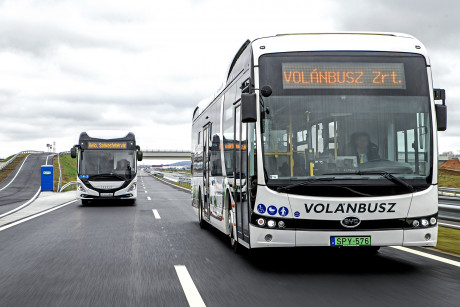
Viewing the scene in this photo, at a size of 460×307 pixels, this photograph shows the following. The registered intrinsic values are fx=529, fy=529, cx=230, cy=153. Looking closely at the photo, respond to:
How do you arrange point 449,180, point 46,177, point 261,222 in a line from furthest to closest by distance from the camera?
point 449,180
point 46,177
point 261,222

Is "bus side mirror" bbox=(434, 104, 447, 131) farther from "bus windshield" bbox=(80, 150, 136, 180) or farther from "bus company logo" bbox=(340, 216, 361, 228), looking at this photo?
"bus windshield" bbox=(80, 150, 136, 180)

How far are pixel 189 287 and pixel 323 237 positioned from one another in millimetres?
1835

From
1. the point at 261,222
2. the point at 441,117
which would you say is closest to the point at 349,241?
the point at 261,222

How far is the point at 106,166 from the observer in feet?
71.6

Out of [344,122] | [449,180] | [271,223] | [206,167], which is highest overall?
[344,122]

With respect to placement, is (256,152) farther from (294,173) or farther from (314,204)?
(314,204)

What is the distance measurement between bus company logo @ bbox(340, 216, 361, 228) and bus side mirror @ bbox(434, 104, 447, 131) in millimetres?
1712

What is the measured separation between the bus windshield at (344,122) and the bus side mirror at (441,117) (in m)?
0.17

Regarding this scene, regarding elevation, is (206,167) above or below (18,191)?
above

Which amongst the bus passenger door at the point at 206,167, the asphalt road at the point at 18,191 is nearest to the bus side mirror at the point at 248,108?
the bus passenger door at the point at 206,167

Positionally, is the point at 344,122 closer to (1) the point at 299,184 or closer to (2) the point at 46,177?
(1) the point at 299,184

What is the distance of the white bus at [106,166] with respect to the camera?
70.8ft

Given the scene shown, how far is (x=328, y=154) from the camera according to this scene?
6.86 m

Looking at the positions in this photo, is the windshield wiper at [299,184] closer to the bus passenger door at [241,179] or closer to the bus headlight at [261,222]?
the bus headlight at [261,222]
